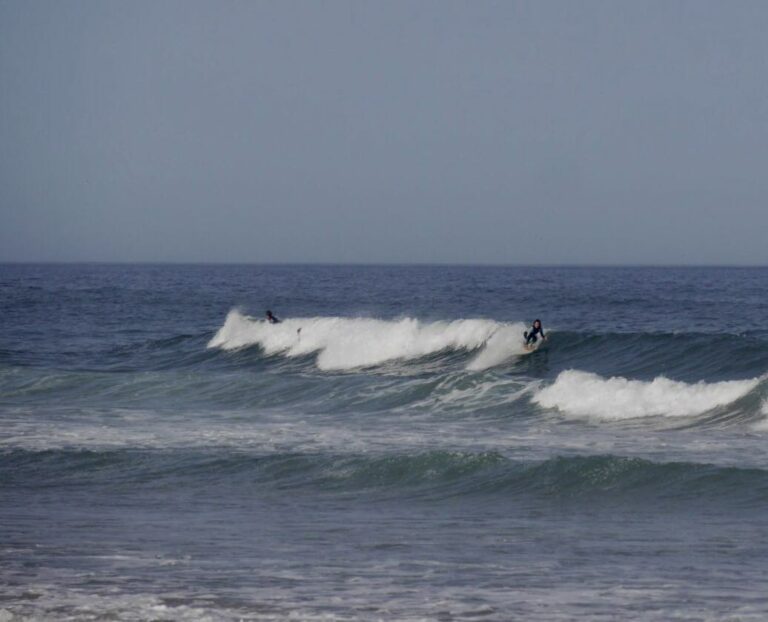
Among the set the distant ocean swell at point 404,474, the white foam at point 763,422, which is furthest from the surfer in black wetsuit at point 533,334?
the distant ocean swell at point 404,474

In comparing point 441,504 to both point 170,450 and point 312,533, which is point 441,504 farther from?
point 170,450

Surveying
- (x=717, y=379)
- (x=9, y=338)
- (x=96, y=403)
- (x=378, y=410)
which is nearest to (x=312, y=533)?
(x=378, y=410)

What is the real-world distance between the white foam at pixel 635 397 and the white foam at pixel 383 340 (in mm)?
11071

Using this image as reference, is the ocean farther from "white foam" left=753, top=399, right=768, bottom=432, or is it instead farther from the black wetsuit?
Answer: the black wetsuit

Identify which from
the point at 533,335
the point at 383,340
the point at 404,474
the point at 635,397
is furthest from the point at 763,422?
the point at 383,340

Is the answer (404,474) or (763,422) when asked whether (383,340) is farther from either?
(404,474)

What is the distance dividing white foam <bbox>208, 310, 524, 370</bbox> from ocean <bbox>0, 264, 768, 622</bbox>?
538 mm

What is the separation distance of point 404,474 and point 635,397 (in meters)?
8.68

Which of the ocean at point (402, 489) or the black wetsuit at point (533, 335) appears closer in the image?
the ocean at point (402, 489)

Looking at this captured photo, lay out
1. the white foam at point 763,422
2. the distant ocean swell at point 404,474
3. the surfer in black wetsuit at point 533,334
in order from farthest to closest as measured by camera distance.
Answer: the surfer in black wetsuit at point 533,334, the white foam at point 763,422, the distant ocean swell at point 404,474

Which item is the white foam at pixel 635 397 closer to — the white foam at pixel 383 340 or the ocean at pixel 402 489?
the ocean at pixel 402 489

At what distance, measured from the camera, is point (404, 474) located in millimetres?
17359

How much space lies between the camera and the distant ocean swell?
16.1 m

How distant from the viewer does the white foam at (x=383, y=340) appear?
38.1 metres
